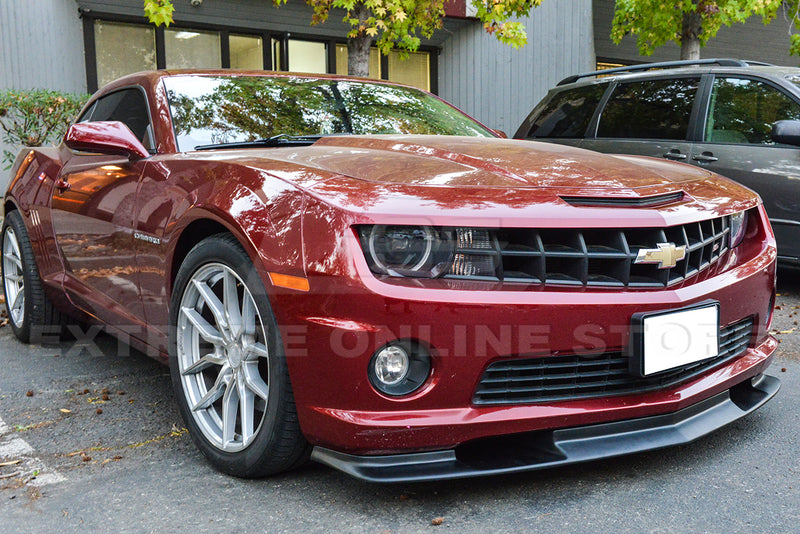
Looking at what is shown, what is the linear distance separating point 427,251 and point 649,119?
470cm

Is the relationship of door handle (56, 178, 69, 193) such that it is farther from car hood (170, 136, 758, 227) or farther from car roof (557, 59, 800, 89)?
car roof (557, 59, 800, 89)

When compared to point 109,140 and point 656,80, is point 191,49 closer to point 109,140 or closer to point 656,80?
point 656,80

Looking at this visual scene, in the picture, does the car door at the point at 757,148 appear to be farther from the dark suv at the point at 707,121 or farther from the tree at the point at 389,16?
the tree at the point at 389,16

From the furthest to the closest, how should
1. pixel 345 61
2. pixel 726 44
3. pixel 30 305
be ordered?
pixel 726 44 → pixel 345 61 → pixel 30 305

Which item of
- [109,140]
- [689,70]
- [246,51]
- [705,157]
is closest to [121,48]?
[246,51]

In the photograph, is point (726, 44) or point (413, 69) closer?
point (413, 69)

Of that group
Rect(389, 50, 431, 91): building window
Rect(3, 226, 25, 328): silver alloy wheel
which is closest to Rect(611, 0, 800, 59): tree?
Rect(389, 50, 431, 91): building window

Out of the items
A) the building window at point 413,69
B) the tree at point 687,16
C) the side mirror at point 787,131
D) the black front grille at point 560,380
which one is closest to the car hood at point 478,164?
the black front grille at point 560,380

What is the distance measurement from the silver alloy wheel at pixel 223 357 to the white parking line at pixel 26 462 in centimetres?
50

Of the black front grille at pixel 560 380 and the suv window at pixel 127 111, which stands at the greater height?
the suv window at pixel 127 111

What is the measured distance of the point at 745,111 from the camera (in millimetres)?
5930

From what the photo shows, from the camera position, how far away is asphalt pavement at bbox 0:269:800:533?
2271 mm

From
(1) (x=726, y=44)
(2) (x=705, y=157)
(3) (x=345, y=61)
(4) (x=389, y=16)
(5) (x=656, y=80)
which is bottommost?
(2) (x=705, y=157)

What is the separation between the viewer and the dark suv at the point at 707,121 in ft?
18.4
